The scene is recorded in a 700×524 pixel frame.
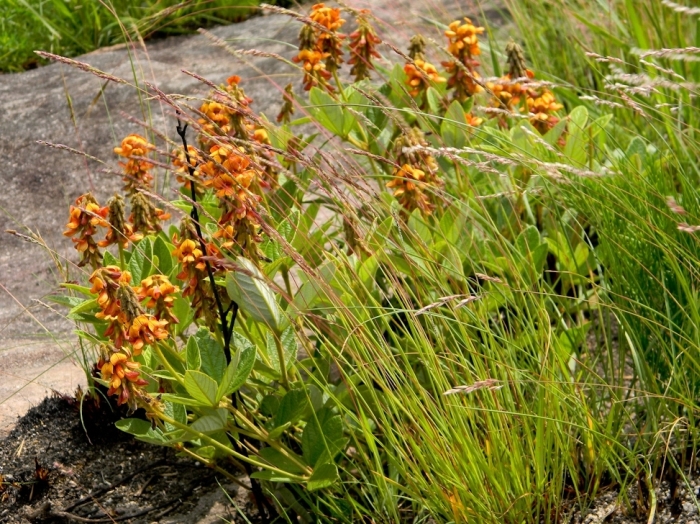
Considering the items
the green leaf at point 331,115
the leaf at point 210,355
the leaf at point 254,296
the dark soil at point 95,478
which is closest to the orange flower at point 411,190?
the green leaf at point 331,115

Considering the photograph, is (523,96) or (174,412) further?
(523,96)

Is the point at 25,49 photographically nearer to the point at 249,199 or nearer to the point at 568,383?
the point at 249,199

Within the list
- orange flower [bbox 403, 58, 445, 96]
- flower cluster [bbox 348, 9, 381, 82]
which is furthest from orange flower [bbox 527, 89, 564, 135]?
flower cluster [bbox 348, 9, 381, 82]

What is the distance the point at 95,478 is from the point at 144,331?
0.72 m

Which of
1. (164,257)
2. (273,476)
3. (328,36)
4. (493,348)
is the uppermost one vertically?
(328,36)

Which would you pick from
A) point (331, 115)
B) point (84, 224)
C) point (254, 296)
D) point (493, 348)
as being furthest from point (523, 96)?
point (84, 224)

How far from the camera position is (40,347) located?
2.96 metres

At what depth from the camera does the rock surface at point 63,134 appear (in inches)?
117

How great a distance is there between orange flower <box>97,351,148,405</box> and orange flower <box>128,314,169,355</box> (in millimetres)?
37

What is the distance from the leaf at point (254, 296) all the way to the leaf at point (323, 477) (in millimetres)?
297

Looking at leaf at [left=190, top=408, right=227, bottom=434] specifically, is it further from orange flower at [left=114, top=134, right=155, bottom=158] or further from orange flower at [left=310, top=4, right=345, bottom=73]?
orange flower at [left=310, top=4, right=345, bottom=73]

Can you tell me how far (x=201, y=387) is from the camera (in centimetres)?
177

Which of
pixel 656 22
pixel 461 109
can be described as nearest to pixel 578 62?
pixel 656 22

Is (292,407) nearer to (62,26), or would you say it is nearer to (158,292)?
(158,292)
